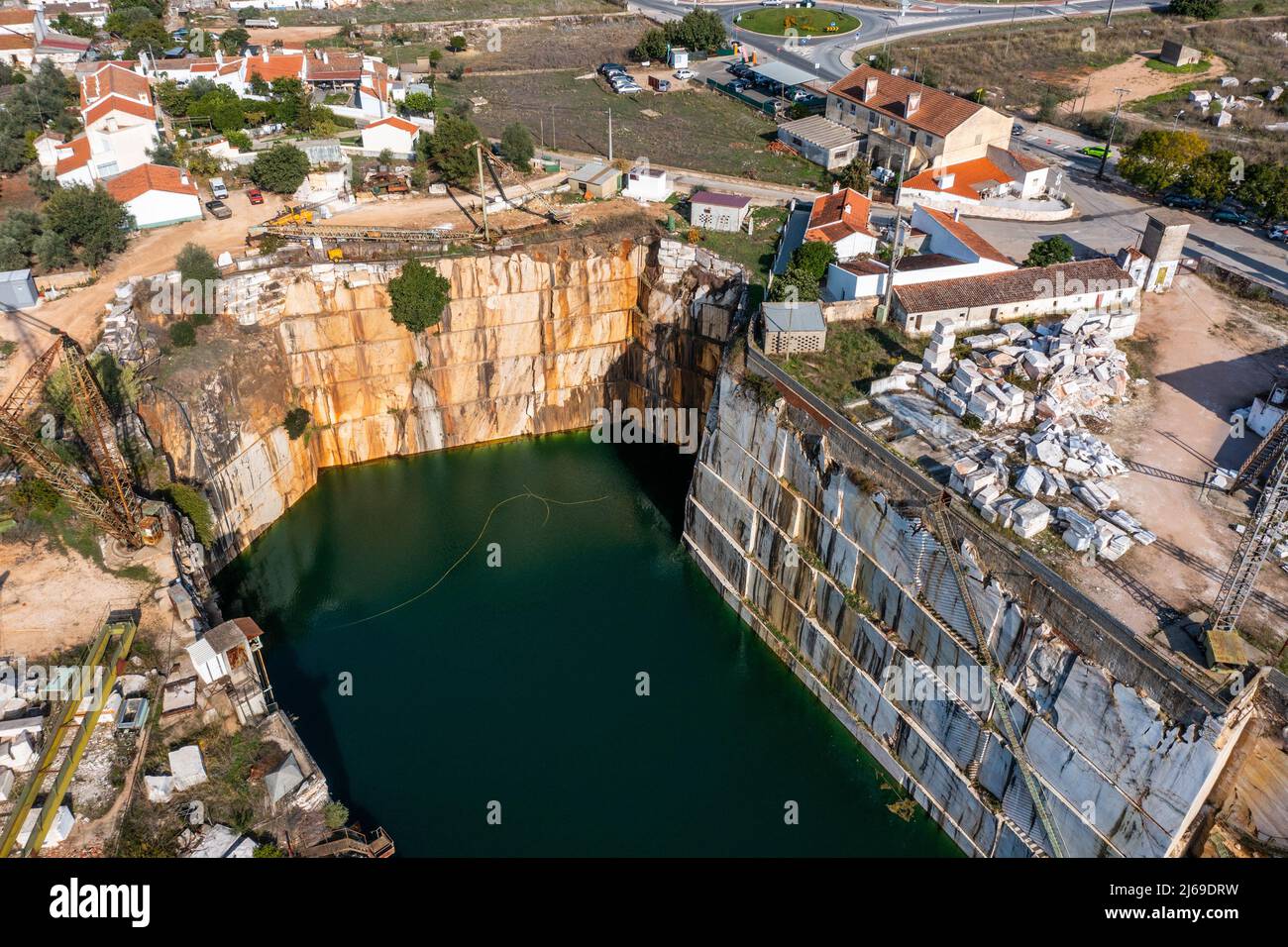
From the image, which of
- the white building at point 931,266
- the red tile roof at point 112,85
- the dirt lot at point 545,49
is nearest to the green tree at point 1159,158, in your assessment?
the white building at point 931,266

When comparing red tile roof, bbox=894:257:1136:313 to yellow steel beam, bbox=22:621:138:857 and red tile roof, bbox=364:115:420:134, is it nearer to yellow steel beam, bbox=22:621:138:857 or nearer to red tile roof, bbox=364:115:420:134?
yellow steel beam, bbox=22:621:138:857

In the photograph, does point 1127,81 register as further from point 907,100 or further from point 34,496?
point 34,496

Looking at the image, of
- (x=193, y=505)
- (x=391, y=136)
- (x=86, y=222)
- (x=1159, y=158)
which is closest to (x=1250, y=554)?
(x=193, y=505)

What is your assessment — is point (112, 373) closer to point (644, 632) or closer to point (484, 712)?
point (484, 712)

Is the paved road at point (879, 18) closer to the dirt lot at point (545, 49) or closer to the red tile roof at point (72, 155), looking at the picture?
the dirt lot at point (545, 49)

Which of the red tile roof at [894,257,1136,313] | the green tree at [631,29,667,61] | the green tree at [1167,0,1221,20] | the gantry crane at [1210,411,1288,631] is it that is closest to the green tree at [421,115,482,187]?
the red tile roof at [894,257,1136,313]

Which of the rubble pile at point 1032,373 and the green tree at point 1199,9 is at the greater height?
the green tree at point 1199,9
